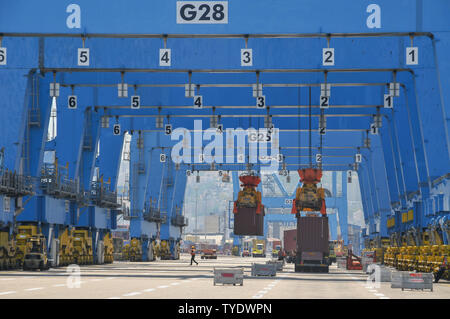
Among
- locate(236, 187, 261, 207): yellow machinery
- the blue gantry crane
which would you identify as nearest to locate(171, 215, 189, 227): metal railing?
the blue gantry crane

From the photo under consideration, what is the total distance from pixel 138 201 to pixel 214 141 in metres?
8.41

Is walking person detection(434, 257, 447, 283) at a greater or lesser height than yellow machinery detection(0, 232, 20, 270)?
lesser

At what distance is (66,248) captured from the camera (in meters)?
47.7

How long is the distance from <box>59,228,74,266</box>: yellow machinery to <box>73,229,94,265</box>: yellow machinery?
1155mm

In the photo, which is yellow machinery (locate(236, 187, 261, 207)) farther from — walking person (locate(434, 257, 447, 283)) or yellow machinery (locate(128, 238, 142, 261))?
yellow machinery (locate(128, 238, 142, 261))

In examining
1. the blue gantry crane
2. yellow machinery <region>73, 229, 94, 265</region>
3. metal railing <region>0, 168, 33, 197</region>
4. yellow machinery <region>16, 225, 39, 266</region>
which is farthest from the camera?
yellow machinery <region>73, 229, 94, 265</region>

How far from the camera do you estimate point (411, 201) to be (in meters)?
45.3

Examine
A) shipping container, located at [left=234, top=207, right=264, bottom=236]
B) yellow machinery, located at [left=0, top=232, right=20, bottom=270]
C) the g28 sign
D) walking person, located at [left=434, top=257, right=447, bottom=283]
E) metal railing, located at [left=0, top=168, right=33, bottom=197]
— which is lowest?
walking person, located at [left=434, top=257, right=447, bottom=283]

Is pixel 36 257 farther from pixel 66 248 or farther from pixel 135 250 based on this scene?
pixel 135 250

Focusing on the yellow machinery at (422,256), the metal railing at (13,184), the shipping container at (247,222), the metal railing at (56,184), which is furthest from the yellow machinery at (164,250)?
the metal railing at (13,184)

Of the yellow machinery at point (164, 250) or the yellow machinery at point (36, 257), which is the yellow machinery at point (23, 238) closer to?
the yellow machinery at point (36, 257)

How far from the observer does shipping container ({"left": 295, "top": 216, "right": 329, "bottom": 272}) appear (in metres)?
43.4

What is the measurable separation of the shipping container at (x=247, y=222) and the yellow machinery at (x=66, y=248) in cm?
960

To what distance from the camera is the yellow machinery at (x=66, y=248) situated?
46.9 meters
